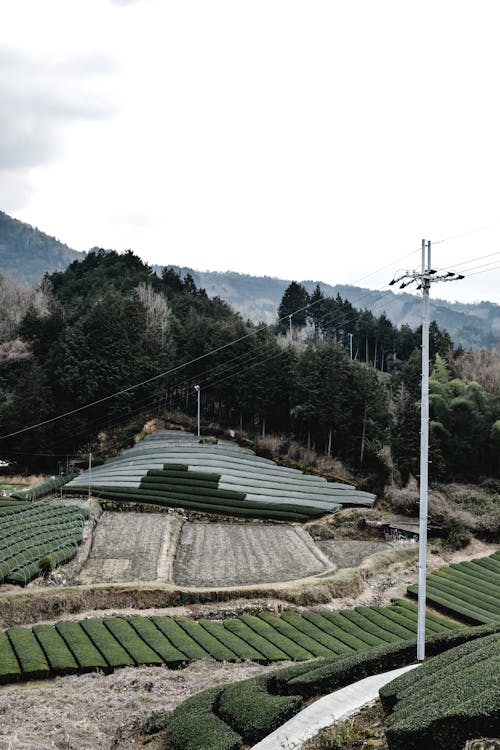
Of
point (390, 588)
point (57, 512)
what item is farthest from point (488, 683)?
point (57, 512)

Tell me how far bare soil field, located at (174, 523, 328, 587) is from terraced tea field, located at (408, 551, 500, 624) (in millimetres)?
5804

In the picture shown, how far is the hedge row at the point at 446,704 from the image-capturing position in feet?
28.4

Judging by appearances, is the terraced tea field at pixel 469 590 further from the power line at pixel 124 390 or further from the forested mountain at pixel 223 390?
the power line at pixel 124 390

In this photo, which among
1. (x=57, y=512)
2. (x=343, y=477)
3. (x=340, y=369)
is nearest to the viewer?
(x=57, y=512)

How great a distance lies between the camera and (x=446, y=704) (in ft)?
31.2

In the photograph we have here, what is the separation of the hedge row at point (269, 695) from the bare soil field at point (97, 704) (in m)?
1.24

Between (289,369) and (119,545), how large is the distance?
93.1 ft

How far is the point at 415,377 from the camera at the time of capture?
62625 mm

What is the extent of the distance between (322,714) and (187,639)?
9542mm

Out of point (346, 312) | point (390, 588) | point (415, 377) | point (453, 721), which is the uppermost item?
point (346, 312)

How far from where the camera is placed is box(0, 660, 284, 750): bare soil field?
43.6 ft

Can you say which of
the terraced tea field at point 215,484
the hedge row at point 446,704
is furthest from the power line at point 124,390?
the hedge row at point 446,704

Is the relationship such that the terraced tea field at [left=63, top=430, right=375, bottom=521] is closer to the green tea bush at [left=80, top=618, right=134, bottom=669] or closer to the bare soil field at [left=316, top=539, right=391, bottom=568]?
the bare soil field at [left=316, top=539, right=391, bottom=568]

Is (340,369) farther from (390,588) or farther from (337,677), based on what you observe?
(337,677)
